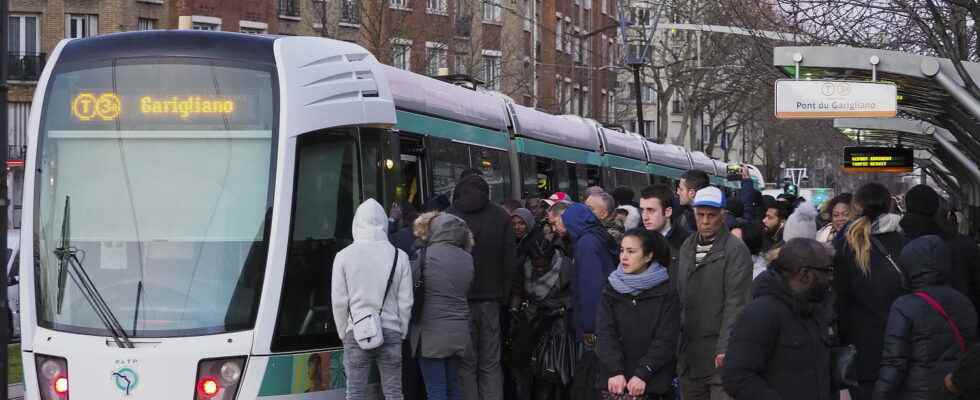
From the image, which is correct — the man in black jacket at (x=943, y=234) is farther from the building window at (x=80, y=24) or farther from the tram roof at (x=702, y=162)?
the building window at (x=80, y=24)

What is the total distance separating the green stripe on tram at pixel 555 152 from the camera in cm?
1823

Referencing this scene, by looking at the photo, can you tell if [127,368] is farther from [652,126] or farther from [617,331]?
[652,126]

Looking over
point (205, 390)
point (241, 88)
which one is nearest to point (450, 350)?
point (205, 390)

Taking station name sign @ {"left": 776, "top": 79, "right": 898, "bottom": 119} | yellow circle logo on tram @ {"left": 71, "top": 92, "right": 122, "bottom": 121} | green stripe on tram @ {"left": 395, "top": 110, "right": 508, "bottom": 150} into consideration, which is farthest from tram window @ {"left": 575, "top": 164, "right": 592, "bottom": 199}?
yellow circle logo on tram @ {"left": 71, "top": 92, "right": 122, "bottom": 121}

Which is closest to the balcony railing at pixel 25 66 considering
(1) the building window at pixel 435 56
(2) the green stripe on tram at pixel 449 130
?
(1) the building window at pixel 435 56

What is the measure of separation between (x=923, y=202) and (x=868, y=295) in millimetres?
738

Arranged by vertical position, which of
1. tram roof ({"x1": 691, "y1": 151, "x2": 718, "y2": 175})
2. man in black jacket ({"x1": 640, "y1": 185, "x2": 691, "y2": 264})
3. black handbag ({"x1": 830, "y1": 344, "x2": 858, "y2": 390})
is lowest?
black handbag ({"x1": 830, "y1": 344, "x2": 858, "y2": 390})

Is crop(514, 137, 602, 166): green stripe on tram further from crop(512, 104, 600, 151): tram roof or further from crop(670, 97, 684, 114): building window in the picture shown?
crop(670, 97, 684, 114): building window

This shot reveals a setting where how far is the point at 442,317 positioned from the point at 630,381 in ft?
6.63

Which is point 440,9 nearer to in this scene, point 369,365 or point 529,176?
point 529,176

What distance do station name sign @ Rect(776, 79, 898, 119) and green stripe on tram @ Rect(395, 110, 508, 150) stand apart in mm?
3013

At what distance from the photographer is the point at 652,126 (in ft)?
301

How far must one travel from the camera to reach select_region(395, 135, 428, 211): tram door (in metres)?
12.3

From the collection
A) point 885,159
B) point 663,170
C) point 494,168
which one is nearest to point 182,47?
point 494,168
